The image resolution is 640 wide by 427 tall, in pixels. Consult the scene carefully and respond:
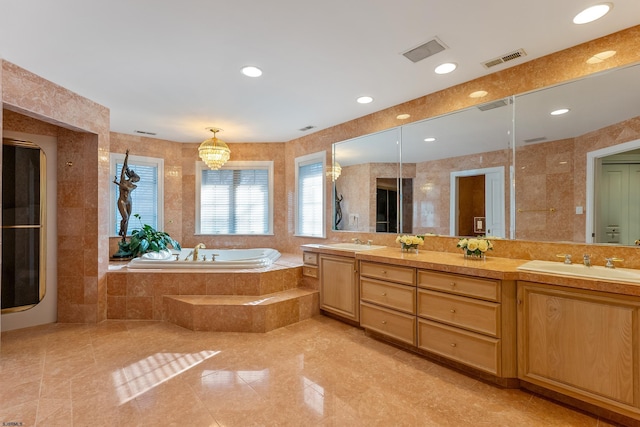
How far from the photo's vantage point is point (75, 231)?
340 centimetres

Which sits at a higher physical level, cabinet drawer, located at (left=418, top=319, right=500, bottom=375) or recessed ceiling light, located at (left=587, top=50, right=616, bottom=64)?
recessed ceiling light, located at (left=587, top=50, right=616, bottom=64)

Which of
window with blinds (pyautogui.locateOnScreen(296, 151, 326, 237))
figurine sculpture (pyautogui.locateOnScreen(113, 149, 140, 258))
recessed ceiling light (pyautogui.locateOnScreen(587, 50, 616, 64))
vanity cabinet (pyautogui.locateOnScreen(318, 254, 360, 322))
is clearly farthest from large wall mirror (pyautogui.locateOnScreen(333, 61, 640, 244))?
figurine sculpture (pyautogui.locateOnScreen(113, 149, 140, 258))

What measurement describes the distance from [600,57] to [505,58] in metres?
0.59

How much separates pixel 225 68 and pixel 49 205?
267 centimetres

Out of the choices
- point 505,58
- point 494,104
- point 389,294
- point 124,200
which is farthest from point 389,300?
point 124,200

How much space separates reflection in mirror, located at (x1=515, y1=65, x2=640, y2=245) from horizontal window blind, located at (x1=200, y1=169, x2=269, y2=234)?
3.77 metres

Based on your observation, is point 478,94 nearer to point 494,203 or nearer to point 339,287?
point 494,203

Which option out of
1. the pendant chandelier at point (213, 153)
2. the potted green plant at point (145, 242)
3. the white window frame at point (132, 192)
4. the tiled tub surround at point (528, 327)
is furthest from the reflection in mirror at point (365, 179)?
the white window frame at point (132, 192)

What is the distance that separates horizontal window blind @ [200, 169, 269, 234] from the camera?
16.9ft

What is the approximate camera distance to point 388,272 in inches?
109

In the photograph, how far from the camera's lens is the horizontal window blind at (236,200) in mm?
5164

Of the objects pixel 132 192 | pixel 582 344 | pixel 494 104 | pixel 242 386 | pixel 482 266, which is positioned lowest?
pixel 242 386

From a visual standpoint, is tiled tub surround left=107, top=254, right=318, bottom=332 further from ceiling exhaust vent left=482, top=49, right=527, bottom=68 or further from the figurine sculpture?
ceiling exhaust vent left=482, top=49, right=527, bottom=68

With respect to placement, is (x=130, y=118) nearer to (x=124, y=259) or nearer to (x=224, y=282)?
(x=124, y=259)
